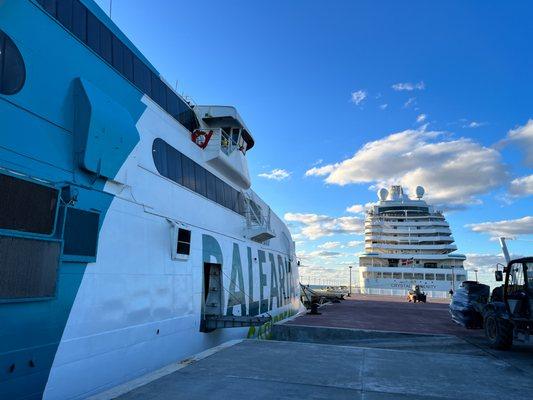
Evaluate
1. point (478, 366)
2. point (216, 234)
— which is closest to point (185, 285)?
point (216, 234)

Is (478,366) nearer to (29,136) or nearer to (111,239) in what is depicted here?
(111,239)

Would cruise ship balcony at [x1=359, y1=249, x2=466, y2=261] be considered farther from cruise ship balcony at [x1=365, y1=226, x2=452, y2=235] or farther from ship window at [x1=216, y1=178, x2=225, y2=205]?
ship window at [x1=216, y1=178, x2=225, y2=205]

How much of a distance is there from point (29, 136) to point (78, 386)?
12.9ft

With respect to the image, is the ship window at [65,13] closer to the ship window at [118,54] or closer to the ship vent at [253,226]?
the ship window at [118,54]

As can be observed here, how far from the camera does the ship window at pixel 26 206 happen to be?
5.15m

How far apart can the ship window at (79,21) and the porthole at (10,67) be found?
1712mm

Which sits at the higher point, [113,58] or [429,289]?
[113,58]

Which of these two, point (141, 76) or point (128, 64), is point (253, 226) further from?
point (128, 64)

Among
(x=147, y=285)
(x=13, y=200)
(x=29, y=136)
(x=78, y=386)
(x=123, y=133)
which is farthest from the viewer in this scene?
(x=147, y=285)

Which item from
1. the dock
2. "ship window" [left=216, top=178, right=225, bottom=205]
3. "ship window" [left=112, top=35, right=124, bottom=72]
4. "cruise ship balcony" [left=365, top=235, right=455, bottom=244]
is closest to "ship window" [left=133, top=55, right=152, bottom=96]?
"ship window" [left=112, top=35, right=124, bottom=72]

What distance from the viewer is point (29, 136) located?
579 cm

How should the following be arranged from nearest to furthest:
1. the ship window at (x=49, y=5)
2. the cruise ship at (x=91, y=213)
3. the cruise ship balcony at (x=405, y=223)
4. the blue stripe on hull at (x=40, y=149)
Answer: the blue stripe on hull at (x=40, y=149), the cruise ship at (x=91, y=213), the ship window at (x=49, y=5), the cruise ship balcony at (x=405, y=223)

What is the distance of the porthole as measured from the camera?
18.0 feet

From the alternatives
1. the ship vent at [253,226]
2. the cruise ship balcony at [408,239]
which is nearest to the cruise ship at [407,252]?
the cruise ship balcony at [408,239]
